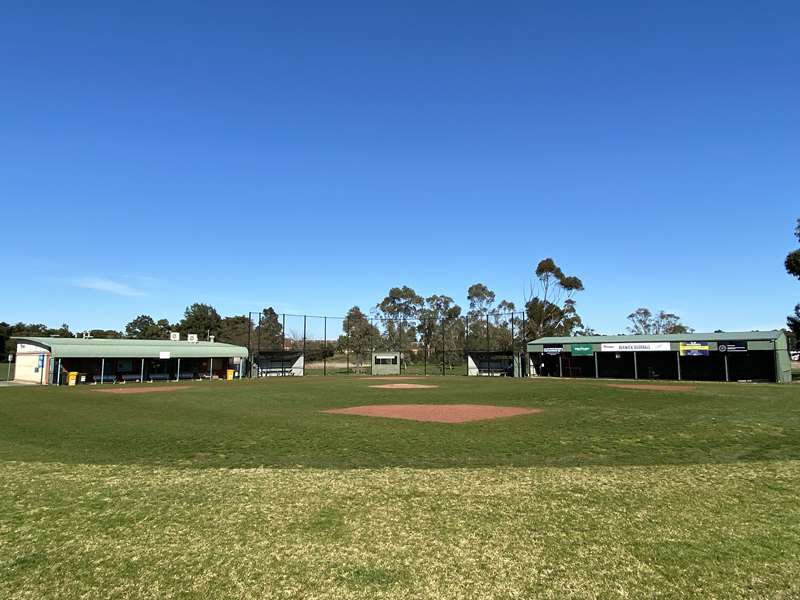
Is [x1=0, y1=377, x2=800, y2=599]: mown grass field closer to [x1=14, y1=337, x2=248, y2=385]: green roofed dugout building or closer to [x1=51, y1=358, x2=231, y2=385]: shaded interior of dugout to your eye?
[x1=14, y1=337, x2=248, y2=385]: green roofed dugout building

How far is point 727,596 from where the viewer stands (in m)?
3.98

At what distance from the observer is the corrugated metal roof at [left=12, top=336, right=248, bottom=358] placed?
40.0 metres

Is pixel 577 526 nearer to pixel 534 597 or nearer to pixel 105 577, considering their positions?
pixel 534 597

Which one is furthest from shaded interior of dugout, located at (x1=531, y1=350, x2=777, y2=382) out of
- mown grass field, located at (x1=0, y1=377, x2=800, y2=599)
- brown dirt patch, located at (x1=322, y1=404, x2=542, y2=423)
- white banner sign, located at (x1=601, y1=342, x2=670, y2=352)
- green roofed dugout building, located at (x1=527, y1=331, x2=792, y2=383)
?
mown grass field, located at (x1=0, y1=377, x2=800, y2=599)

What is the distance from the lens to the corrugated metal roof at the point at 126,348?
131 ft

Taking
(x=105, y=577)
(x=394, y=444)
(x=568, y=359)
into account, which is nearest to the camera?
(x=105, y=577)

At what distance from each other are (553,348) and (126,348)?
39399 mm

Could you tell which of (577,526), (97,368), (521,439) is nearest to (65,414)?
(521,439)

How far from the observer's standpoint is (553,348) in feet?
165

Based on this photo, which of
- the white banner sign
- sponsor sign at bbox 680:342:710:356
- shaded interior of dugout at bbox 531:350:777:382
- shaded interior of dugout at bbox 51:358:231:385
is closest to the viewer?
shaded interior of dugout at bbox 51:358:231:385

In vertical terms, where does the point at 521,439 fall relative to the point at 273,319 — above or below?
below

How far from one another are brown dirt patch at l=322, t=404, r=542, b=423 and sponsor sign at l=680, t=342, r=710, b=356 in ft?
98.1

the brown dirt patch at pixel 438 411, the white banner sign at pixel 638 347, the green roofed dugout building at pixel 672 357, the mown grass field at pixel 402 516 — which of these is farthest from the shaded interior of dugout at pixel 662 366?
the mown grass field at pixel 402 516

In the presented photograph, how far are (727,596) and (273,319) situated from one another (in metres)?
73.1
